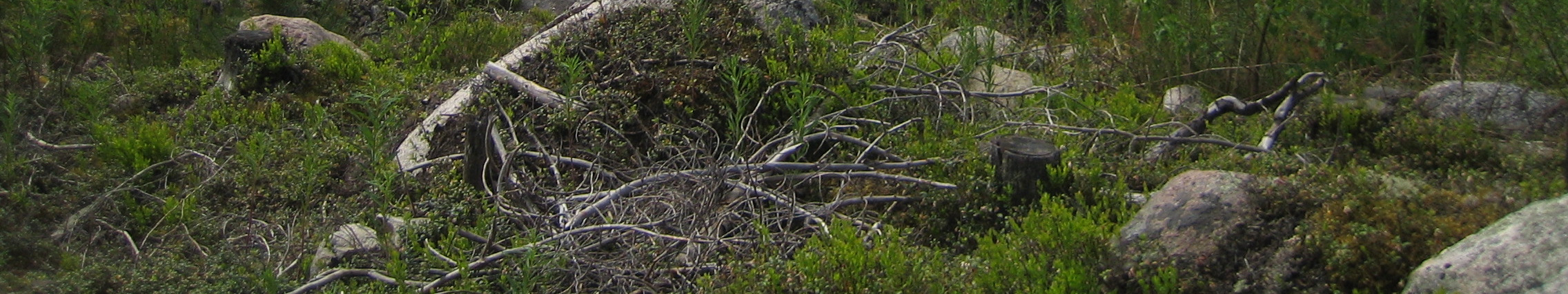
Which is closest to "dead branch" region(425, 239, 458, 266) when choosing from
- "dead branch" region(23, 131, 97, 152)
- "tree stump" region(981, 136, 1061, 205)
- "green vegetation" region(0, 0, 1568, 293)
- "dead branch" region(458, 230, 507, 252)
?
"green vegetation" region(0, 0, 1568, 293)

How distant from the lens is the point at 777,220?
174 inches

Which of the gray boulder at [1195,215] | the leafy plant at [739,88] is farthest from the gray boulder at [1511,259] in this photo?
the leafy plant at [739,88]

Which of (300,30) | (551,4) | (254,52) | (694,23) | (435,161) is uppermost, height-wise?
(694,23)

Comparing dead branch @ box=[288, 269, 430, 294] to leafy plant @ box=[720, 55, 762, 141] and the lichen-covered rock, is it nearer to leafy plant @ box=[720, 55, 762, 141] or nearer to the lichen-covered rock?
leafy plant @ box=[720, 55, 762, 141]

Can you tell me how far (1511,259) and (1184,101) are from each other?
2.76 metres

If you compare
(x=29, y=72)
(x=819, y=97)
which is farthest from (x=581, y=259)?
(x=29, y=72)

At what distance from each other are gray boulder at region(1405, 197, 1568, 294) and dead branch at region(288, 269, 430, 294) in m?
2.96

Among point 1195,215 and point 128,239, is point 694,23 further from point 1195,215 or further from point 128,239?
point 1195,215

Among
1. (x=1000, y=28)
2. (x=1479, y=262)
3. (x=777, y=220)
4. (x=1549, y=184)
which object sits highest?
(x=1479, y=262)

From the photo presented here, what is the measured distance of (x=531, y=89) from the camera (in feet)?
18.2

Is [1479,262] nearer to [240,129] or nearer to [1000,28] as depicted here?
[1000,28]

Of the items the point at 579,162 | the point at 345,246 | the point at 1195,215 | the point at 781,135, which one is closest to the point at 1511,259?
the point at 1195,215

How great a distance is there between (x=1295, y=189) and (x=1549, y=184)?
102 cm

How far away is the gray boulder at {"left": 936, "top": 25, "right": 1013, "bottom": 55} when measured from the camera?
596cm
